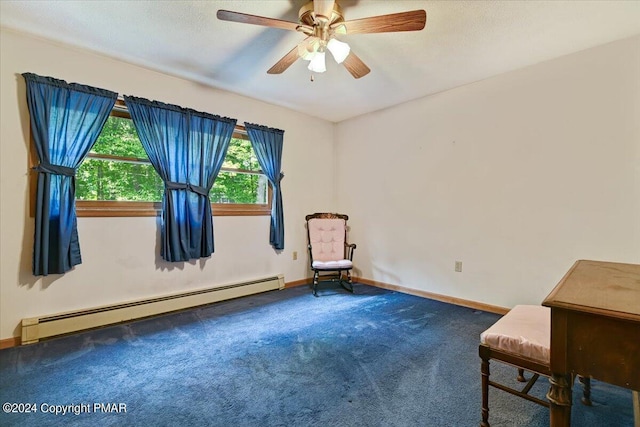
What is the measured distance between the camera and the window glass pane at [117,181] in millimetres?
2768

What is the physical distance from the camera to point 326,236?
4348mm

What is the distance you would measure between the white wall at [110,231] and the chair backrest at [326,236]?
275 mm

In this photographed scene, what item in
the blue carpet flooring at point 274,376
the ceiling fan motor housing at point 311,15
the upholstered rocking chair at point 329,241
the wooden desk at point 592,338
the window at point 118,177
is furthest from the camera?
the upholstered rocking chair at point 329,241

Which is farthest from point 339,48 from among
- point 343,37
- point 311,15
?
point 343,37

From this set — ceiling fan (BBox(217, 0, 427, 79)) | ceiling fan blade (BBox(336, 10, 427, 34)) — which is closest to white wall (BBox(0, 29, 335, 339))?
ceiling fan (BBox(217, 0, 427, 79))

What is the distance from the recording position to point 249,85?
135 inches

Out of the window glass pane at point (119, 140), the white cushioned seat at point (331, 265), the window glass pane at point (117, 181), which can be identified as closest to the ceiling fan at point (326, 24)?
the window glass pane at point (119, 140)

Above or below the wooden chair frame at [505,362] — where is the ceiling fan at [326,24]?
above

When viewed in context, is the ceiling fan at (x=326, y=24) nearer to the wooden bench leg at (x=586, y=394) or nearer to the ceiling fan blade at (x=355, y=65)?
the ceiling fan blade at (x=355, y=65)

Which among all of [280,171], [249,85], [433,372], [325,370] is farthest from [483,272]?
[249,85]

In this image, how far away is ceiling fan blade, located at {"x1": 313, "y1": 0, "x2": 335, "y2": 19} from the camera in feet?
6.05

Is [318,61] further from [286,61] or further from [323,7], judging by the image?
[323,7]

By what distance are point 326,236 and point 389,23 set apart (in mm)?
2937

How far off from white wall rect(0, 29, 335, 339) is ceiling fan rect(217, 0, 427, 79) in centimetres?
169
